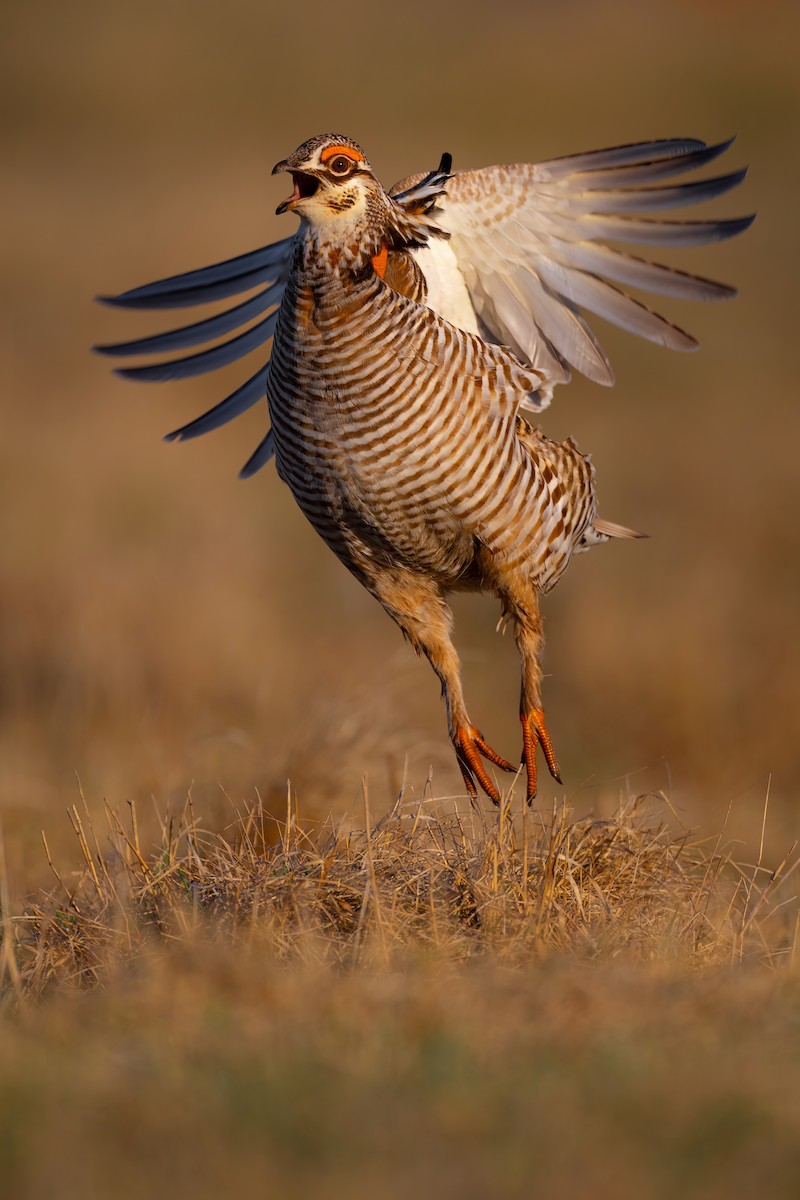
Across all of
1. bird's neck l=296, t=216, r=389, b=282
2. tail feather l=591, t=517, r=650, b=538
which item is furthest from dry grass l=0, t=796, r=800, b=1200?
bird's neck l=296, t=216, r=389, b=282

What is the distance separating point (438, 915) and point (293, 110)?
2803 cm

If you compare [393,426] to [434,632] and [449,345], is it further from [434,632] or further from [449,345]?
[434,632]

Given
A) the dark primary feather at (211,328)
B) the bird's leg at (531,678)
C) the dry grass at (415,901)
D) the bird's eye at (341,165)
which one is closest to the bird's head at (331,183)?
the bird's eye at (341,165)

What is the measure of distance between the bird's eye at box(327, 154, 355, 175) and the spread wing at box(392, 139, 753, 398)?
49 centimetres

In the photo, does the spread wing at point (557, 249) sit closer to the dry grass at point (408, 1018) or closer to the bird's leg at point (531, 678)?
the bird's leg at point (531, 678)

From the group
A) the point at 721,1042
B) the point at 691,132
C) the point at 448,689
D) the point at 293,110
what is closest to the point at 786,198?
the point at 691,132

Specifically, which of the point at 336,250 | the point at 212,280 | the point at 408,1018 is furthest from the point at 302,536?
the point at 408,1018

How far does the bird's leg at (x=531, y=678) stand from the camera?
5.34 m

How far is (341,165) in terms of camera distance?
4852mm

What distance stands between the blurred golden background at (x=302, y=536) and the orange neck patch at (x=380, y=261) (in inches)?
61.8

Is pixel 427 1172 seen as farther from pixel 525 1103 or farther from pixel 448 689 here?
pixel 448 689

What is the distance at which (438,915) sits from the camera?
427 cm

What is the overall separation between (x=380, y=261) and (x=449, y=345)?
1.13 ft

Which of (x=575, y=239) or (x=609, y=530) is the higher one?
(x=575, y=239)
